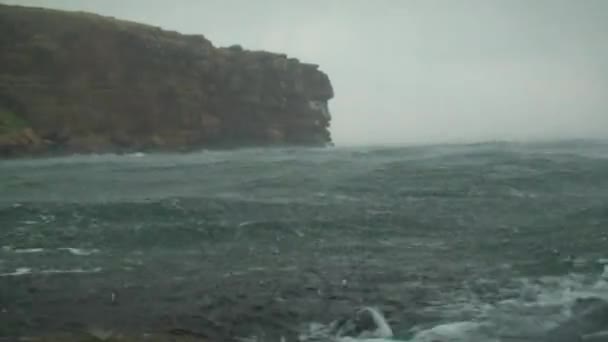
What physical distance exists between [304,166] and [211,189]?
10.9 metres

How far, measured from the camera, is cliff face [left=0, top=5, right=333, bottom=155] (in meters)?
68.8

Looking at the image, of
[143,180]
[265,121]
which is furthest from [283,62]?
[143,180]

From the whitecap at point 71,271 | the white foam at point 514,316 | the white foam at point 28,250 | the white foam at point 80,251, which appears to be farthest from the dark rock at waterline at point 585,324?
the white foam at point 28,250

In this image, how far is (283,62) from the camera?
92375 mm

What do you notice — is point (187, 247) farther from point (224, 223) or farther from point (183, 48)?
point (183, 48)

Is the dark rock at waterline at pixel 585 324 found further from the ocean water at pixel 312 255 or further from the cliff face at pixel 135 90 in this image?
the cliff face at pixel 135 90

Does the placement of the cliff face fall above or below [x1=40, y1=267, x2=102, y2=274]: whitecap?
above

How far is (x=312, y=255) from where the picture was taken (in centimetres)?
1385

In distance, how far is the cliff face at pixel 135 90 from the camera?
226 feet

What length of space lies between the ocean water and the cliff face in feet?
147

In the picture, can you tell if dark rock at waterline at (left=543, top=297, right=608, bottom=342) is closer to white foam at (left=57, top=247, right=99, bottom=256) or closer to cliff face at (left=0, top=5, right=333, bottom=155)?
white foam at (left=57, top=247, right=99, bottom=256)

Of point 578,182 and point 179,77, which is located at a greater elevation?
point 179,77

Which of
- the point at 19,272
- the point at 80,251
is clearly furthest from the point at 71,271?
the point at 80,251

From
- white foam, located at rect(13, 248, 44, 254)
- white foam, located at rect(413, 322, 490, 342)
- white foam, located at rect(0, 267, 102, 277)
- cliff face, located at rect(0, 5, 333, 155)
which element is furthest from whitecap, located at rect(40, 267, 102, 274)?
cliff face, located at rect(0, 5, 333, 155)
